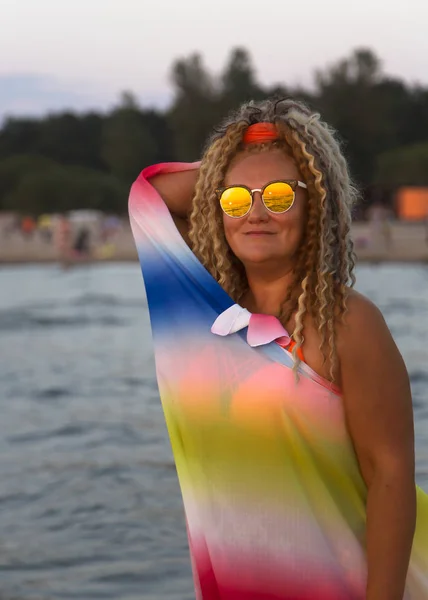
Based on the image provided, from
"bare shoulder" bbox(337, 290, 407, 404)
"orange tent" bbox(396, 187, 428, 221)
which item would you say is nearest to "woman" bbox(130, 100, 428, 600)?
"bare shoulder" bbox(337, 290, 407, 404)

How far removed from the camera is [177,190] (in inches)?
103

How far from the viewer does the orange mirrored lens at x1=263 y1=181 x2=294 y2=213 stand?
2354 mm

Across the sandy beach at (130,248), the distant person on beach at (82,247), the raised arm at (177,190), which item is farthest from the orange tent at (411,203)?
the raised arm at (177,190)

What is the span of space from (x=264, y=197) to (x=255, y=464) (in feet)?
1.62

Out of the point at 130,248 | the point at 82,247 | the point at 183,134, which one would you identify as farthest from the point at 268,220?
the point at 183,134

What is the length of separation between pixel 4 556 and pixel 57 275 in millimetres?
38135

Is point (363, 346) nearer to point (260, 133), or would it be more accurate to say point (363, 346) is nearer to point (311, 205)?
point (311, 205)

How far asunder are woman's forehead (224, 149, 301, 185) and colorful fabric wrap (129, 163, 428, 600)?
190mm

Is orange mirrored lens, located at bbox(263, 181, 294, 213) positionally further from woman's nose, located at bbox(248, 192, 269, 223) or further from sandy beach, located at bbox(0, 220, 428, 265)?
sandy beach, located at bbox(0, 220, 428, 265)

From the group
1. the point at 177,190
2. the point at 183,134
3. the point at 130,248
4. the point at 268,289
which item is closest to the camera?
the point at 268,289

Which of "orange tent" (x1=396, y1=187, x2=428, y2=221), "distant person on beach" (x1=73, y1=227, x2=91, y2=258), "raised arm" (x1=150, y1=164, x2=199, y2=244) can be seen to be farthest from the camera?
"orange tent" (x1=396, y1=187, x2=428, y2=221)


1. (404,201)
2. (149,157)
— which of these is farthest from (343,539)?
(149,157)

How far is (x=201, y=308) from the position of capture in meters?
2.43

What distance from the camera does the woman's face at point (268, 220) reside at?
2383mm
